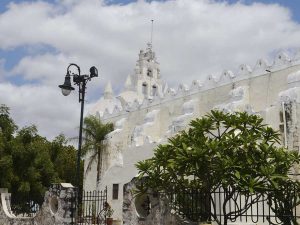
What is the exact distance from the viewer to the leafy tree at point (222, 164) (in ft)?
33.8

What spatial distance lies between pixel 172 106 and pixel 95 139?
264 inches

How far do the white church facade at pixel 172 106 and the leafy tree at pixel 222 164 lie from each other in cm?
1024

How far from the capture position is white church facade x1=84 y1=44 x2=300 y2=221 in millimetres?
23566

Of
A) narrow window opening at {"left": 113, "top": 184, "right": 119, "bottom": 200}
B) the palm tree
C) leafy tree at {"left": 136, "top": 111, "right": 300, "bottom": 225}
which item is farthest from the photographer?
the palm tree

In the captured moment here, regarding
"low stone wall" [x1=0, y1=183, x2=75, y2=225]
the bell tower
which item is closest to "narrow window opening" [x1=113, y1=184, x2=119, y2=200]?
"low stone wall" [x1=0, y1=183, x2=75, y2=225]

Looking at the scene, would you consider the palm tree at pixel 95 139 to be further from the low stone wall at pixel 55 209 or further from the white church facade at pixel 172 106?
the low stone wall at pixel 55 209

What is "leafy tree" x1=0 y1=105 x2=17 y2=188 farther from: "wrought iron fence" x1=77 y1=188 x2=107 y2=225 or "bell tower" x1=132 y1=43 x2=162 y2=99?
"bell tower" x1=132 y1=43 x2=162 y2=99

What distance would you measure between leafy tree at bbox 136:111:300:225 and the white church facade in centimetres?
1024

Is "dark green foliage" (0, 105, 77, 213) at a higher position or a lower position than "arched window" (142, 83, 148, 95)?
lower

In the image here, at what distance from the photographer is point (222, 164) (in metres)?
10.4

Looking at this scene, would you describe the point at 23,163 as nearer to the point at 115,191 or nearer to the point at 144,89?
the point at 115,191

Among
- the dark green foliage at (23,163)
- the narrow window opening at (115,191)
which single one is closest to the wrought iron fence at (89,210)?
the dark green foliage at (23,163)

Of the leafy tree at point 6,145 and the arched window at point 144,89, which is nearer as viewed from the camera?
the leafy tree at point 6,145

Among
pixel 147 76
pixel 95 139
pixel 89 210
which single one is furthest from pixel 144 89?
pixel 89 210
